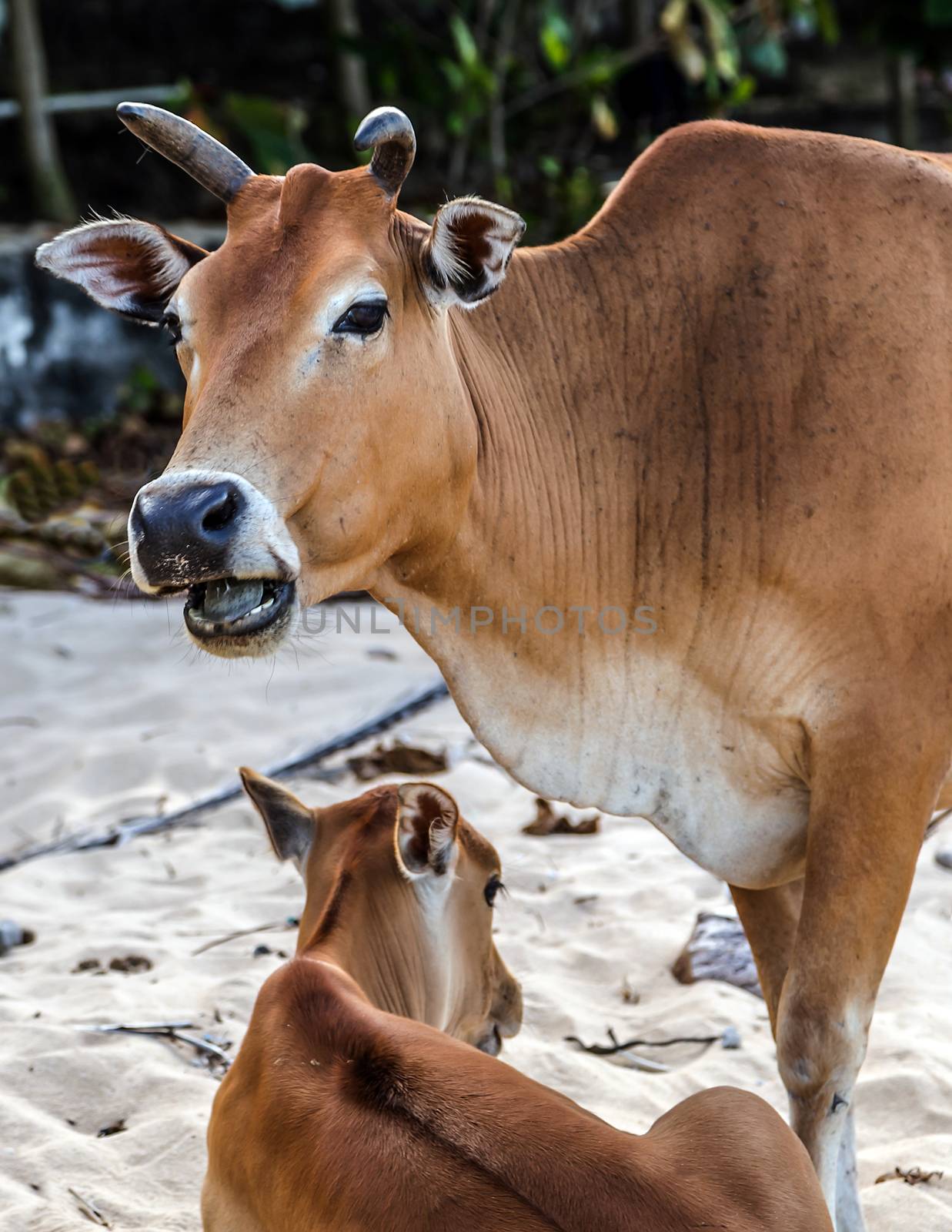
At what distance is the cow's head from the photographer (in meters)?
2.48

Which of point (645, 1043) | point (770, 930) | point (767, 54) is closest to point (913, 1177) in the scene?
point (770, 930)

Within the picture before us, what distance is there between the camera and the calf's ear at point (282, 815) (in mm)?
3365

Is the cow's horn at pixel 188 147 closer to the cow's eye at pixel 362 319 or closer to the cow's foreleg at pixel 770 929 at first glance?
the cow's eye at pixel 362 319

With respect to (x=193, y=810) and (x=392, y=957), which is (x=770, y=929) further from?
(x=193, y=810)

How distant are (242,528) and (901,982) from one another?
104 inches

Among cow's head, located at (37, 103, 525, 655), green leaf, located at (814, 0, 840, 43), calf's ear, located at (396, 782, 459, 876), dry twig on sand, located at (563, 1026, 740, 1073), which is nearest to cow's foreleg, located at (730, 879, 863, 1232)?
dry twig on sand, located at (563, 1026, 740, 1073)

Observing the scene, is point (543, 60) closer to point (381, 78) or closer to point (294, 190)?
point (381, 78)

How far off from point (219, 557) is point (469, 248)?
31.6 inches

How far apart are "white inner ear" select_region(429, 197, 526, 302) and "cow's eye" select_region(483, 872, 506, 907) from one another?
55.4 inches

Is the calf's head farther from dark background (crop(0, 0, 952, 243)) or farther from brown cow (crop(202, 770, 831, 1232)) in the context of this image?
dark background (crop(0, 0, 952, 243))

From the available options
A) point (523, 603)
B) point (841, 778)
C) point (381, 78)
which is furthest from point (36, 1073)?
point (381, 78)

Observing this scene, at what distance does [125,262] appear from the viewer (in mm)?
3064

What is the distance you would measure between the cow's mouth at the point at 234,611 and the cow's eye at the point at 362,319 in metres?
0.49

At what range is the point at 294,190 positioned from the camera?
2756mm
